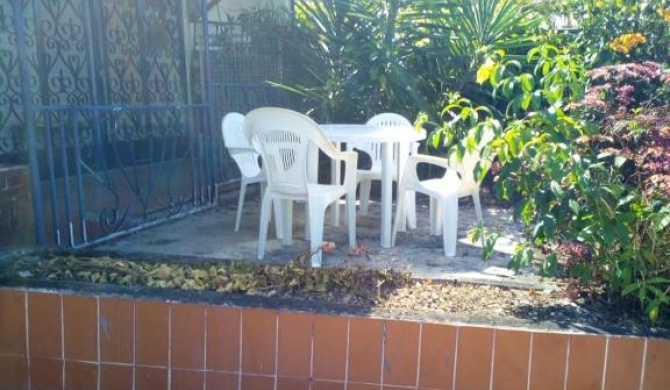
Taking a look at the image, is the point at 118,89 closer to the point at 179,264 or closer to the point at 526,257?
the point at 179,264

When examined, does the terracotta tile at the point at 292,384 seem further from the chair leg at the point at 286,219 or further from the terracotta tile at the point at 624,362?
the chair leg at the point at 286,219

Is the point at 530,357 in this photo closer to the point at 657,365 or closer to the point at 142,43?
the point at 657,365

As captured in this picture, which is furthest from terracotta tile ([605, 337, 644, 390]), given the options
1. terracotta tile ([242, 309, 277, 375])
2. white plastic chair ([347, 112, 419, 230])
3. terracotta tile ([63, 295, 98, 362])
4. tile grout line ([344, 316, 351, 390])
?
white plastic chair ([347, 112, 419, 230])

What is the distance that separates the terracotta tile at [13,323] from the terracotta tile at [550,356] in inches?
76.8

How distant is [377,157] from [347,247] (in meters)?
1.17

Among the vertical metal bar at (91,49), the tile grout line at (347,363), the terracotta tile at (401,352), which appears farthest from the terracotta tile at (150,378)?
the vertical metal bar at (91,49)

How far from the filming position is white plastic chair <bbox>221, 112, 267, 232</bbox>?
411 cm

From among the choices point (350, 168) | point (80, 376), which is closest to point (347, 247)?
point (350, 168)

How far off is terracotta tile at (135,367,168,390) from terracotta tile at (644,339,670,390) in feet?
5.72

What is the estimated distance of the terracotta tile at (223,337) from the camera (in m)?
2.17

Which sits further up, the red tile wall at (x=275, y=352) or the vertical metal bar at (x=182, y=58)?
the vertical metal bar at (x=182, y=58)

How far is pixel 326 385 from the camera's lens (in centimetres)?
213

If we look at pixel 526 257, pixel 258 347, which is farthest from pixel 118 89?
pixel 526 257

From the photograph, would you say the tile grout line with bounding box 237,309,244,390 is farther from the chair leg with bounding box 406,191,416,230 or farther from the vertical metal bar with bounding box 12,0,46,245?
the chair leg with bounding box 406,191,416,230
